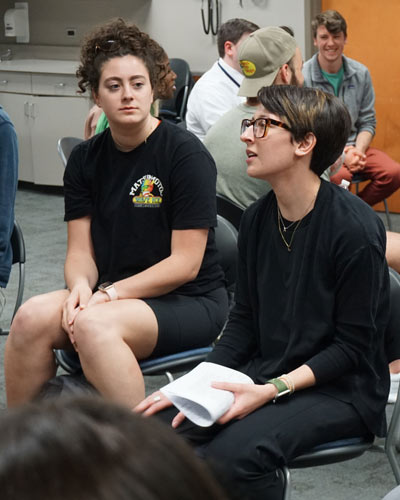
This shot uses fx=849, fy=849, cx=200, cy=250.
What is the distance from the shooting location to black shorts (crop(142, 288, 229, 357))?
2328mm

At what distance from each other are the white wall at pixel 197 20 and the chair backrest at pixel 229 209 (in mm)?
3396

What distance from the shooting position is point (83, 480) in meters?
0.36

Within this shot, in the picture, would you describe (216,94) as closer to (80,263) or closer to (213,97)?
(213,97)

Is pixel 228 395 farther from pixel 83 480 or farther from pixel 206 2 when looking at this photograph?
pixel 206 2

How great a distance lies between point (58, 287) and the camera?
468cm

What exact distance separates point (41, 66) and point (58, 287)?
10.0 ft

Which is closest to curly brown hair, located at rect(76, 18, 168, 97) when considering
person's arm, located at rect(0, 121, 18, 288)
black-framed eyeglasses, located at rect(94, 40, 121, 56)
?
black-framed eyeglasses, located at rect(94, 40, 121, 56)

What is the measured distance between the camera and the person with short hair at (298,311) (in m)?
1.85

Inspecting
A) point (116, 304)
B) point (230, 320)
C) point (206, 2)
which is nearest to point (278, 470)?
point (230, 320)

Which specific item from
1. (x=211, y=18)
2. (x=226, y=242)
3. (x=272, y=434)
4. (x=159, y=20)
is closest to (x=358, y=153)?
(x=211, y=18)

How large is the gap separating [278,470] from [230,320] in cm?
44

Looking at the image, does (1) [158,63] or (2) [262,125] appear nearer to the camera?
(2) [262,125]

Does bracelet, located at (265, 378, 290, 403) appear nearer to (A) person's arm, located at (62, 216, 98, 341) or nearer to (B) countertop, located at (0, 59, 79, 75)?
(A) person's arm, located at (62, 216, 98, 341)

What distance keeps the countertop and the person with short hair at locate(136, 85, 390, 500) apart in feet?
16.3
